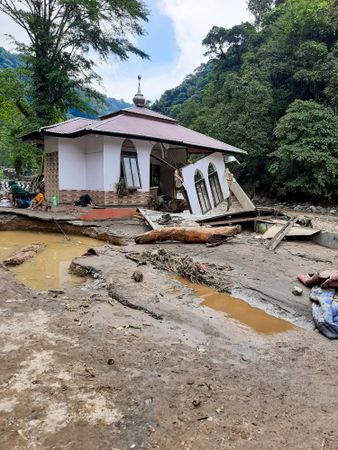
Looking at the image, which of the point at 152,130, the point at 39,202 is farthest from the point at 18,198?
the point at 152,130

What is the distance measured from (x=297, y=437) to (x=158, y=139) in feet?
42.6

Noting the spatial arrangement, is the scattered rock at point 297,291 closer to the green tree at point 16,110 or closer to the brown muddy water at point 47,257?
the brown muddy water at point 47,257

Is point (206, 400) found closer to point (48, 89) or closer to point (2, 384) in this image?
point (2, 384)

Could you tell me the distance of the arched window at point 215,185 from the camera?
48.5 ft

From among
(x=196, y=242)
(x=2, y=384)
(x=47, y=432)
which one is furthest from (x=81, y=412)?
(x=196, y=242)

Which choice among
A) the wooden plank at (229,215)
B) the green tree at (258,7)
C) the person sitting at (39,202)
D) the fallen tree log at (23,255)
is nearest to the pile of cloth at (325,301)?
the wooden plank at (229,215)

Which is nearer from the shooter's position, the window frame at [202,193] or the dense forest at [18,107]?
the window frame at [202,193]

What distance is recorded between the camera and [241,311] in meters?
5.19

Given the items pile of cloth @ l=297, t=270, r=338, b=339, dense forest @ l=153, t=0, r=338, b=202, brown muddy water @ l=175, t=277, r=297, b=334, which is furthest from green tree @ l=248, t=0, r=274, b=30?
brown muddy water @ l=175, t=277, r=297, b=334

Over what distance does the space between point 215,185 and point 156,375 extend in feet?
41.9

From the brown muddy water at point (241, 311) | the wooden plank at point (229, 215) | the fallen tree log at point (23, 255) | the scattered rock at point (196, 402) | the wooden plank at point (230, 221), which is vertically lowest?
the brown muddy water at point (241, 311)

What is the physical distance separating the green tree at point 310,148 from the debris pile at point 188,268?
14.7 metres

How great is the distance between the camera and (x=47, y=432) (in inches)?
91.1

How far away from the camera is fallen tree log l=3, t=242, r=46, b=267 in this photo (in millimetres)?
7769
